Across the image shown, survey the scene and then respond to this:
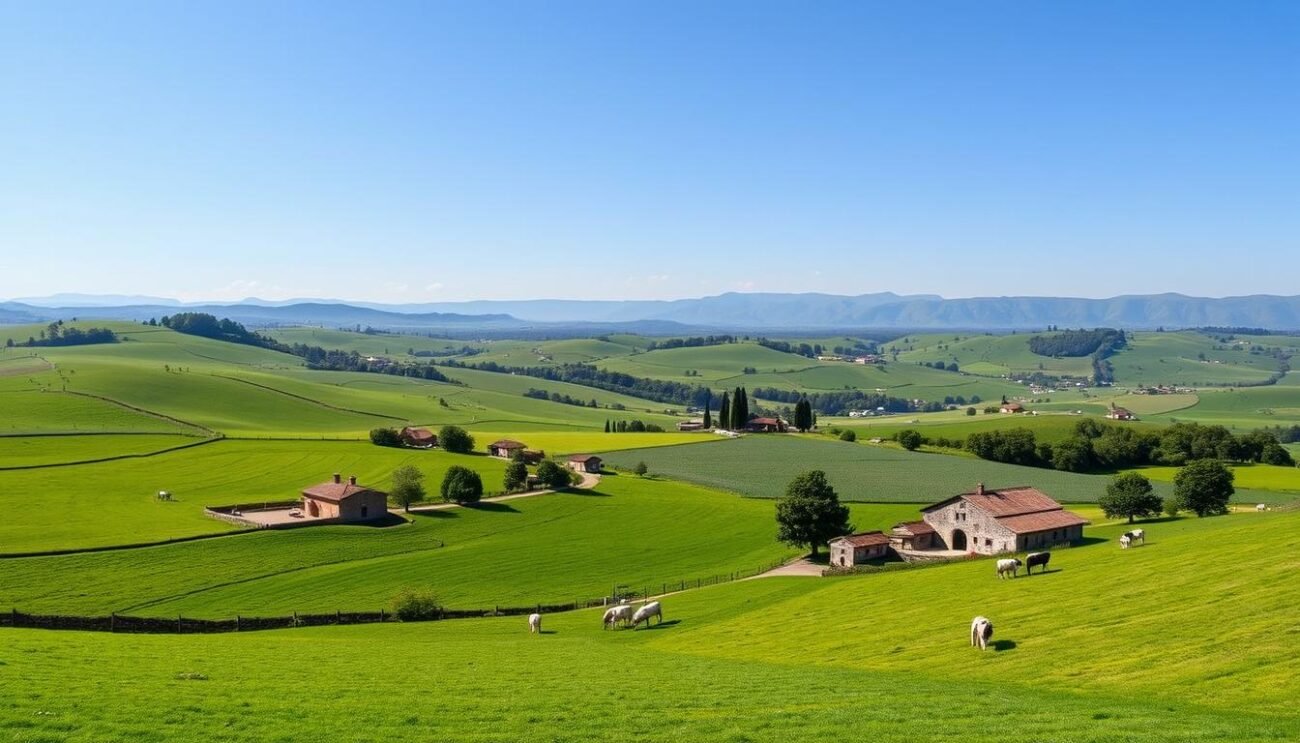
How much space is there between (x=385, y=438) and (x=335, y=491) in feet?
132

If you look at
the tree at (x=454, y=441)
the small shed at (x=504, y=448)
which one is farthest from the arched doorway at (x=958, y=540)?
the tree at (x=454, y=441)

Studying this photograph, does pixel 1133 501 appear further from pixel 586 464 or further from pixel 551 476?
pixel 586 464

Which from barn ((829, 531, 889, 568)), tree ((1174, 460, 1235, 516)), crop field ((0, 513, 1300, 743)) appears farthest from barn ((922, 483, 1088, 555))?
crop field ((0, 513, 1300, 743))

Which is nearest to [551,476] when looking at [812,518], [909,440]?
[812,518]

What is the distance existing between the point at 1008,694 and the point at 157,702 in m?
20.3

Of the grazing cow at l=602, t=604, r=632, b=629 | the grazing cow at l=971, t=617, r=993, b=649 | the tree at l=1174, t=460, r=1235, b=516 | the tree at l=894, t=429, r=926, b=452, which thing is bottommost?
the tree at l=894, t=429, r=926, b=452

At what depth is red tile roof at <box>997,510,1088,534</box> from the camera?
65.9 metres

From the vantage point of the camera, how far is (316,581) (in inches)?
2223

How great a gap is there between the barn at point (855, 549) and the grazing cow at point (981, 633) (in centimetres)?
3697

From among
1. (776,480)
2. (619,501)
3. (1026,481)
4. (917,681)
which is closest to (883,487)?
(776,480)

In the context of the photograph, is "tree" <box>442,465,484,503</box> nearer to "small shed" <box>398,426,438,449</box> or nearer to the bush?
the bush

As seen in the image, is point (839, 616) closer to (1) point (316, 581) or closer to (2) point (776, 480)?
(1) point (316, 581)

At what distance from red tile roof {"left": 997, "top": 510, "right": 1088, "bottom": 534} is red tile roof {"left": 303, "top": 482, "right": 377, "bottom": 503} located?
54.2m

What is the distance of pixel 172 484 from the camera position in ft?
281
